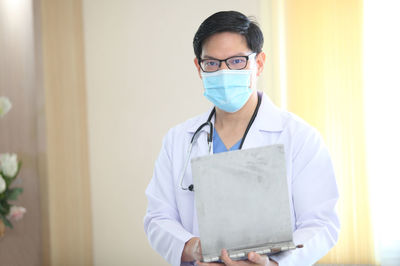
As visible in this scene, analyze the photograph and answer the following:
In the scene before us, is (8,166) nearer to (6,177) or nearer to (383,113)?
(6,177)

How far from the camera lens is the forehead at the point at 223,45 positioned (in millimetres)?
1346

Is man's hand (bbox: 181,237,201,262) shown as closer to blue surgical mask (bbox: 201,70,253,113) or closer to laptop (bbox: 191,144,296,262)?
laptop (bbox: 191,144,296,262)

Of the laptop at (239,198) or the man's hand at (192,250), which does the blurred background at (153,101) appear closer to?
the man's hand at (192,250)

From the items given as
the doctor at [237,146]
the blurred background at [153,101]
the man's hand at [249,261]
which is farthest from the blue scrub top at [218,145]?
the blurred background at [153,101]

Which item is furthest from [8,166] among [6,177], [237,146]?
[237,146]

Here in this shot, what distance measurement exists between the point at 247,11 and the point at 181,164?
7.55 ft

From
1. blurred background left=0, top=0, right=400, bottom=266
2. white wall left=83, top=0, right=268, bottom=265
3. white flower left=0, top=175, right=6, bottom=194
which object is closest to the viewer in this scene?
white flower left=0, top=175, right=6, bottom=194

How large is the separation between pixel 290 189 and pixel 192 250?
1.12 ft

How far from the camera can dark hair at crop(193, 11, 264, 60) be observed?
134 cm

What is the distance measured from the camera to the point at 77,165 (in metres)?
3.36

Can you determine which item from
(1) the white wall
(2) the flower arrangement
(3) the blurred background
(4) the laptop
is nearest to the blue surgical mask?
(4) the laptop

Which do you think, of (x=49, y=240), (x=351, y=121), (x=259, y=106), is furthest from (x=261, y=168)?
(x=351, y=121)

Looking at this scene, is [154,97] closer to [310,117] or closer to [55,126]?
[55,126]

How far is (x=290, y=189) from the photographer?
129 centimetres
